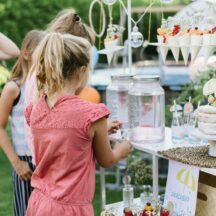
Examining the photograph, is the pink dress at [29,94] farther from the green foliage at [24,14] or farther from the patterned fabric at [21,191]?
the green foliage at [24,14]

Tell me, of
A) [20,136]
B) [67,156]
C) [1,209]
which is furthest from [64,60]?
[1,209]

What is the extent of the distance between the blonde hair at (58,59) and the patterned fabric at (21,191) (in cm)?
71

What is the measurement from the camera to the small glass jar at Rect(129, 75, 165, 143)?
255cm

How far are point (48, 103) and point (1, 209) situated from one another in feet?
7.64

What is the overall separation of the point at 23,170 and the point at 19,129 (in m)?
0.21

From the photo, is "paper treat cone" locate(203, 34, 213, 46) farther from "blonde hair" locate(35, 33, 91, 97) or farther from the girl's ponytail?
the girl's ponytail

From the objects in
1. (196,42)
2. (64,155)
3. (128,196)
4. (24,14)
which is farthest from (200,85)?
(24,14)

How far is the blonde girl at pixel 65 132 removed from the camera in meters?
2.06

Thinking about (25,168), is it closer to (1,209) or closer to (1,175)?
(1,209)

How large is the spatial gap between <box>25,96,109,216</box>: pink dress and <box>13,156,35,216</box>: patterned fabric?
57 cm

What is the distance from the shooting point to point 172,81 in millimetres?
5277

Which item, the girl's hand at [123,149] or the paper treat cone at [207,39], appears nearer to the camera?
the girl's hand at [123,149]

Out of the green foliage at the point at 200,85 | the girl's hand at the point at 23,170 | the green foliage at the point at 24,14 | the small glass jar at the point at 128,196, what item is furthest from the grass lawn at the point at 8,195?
the green foliage at the point at 24,14

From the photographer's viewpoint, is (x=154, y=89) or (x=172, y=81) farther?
(x=172, y=81)
